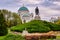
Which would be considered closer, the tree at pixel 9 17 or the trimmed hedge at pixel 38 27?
the trimmed hedge at pixel 38 27

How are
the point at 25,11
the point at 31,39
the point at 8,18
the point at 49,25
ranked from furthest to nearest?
the point at 25,11
the point at 8,18
the point at 49,25
the point at 31,39

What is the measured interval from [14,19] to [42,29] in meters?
15.3

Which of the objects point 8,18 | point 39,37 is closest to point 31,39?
point 39,37

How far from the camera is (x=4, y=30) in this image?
21734 mm

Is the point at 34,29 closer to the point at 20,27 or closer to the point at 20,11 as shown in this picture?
the point at 20,27

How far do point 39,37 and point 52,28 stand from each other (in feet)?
63.8

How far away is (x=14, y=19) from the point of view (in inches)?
1638

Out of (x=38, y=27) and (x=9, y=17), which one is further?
(x=9, y=17)

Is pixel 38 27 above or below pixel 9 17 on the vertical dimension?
below

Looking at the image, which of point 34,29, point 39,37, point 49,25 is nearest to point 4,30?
point 34,29

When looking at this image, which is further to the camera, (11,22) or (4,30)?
(11,22)

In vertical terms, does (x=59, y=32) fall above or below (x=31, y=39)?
below

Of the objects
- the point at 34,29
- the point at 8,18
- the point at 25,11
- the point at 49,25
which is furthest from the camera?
the point at 25,11

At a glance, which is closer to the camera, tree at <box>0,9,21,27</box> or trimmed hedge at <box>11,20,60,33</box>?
trimmed hedge at <box>11,20,60,33</box>
